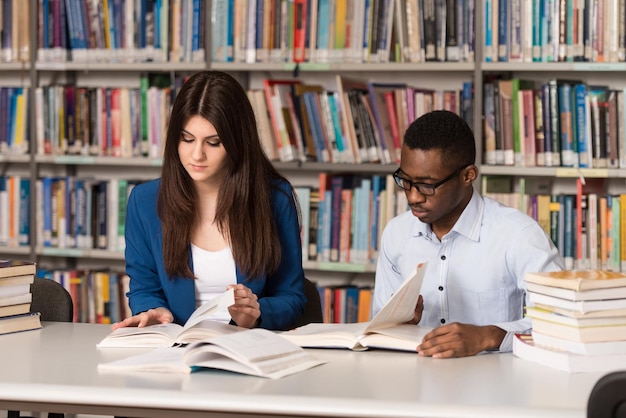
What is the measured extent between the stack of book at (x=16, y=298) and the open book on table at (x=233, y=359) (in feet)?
1.46

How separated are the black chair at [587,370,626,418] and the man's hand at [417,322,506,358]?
567 millimetres

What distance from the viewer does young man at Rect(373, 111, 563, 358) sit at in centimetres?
217

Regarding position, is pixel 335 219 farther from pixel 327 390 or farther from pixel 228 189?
pixel 327 390

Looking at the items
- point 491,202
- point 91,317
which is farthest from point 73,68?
point 491,202

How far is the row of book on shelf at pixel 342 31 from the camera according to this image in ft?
Answer: 11.3

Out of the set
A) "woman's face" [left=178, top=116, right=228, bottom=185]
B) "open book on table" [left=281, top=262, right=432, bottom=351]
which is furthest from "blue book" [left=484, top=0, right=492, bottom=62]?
"open book on table" [left=281, top=262, right=432, bottom=351]

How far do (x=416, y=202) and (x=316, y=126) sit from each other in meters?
1.50

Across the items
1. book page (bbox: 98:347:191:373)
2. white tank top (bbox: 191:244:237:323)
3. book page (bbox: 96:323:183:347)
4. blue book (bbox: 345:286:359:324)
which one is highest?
white tank top (bbox: 191:244:237:323)

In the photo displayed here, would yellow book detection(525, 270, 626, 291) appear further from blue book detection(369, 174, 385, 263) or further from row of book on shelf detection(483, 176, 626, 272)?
blue book detection(369, 174, 385, 263)

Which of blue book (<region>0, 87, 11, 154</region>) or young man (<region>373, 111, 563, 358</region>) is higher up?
blue book (<region>0, 87, 11, 154</region>)

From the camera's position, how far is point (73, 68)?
12.9 ft

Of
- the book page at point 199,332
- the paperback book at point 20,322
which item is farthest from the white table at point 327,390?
the paperback book at point 20,322

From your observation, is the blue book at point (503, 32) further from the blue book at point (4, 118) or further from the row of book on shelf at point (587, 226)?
the blue book at point (4, 118)

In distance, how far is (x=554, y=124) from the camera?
336 centimetres
